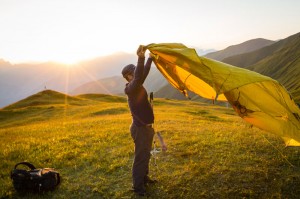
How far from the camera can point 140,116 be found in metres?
10.1

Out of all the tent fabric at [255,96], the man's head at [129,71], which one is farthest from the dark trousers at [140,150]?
the tent fabric at [255,96]

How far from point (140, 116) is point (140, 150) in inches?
50.6

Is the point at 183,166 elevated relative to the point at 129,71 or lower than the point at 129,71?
lower

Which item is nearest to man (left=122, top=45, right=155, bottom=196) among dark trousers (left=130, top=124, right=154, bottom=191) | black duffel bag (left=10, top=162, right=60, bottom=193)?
dark trousers (left=130, top=124, right=154, bottom=191)

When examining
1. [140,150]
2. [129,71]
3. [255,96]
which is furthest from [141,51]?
[255,96]

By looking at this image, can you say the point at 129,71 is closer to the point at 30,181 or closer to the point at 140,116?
the point at 140,116

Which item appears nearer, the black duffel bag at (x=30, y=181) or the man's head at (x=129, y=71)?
the man's head at (x=129, y=71)

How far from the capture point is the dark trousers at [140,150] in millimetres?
10273

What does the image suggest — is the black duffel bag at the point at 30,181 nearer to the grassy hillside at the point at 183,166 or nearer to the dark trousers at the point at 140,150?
the grassy hillside at the point at 183,166

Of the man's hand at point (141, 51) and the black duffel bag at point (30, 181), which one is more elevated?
the man's hand at point (141, 51)

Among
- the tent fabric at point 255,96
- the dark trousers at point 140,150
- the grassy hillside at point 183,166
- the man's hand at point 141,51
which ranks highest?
the man's hand at point 141,51

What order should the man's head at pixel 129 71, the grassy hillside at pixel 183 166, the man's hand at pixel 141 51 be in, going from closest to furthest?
the man's hand at pixel 141 51 < the man's head at pixel 129 71 < the grassy hillside at pixel 183 166

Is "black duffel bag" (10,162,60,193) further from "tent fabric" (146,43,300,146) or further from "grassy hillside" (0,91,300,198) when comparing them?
"tent fabric" (146,43,300,146)

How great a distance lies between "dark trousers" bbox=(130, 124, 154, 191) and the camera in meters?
10.3
